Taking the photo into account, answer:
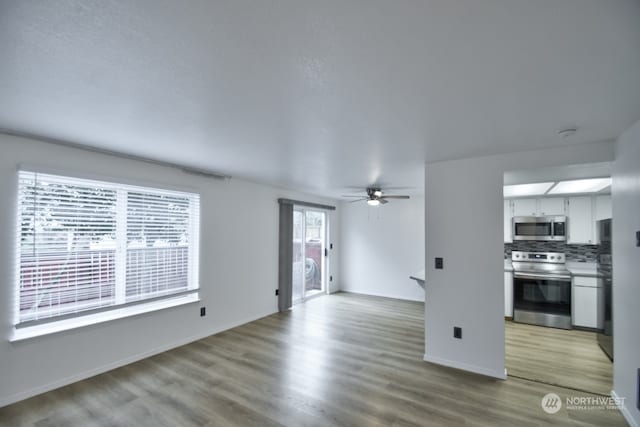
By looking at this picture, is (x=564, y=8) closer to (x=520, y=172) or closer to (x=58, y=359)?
(x=520, y=172)

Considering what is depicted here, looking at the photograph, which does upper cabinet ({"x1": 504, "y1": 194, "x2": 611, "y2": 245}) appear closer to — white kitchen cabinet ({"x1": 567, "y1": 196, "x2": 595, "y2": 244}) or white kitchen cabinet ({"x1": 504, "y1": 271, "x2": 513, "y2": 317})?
white kitchen cabinet ({"x1": 567, "y1": 196, "x2": 595, "y2": 244})

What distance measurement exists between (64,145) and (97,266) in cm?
127

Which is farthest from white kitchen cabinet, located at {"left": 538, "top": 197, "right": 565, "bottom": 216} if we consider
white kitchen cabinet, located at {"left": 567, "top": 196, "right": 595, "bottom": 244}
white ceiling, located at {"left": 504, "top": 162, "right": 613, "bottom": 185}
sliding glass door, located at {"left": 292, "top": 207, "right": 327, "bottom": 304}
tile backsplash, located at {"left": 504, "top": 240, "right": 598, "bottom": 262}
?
sliding glass door, located at {"left": 292, "top": 207, "right": 327, "bottom": 304}

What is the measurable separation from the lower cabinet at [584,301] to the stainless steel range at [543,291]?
0.07m

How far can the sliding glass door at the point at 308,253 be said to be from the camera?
20.6 ft

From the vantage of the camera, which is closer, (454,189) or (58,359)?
(58,359)

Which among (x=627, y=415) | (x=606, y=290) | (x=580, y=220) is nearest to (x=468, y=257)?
(x=627, y=415)

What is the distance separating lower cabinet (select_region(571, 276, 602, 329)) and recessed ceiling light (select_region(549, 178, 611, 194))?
1.33m

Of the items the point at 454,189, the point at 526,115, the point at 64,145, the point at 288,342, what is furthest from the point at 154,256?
the point at 526,115

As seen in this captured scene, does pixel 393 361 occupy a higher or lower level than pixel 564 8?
lower

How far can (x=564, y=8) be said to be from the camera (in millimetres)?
1073

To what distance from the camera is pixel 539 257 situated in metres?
4.98

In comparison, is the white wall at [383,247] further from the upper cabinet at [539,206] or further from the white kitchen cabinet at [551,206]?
the white kitchen cabinet at [551,206]
